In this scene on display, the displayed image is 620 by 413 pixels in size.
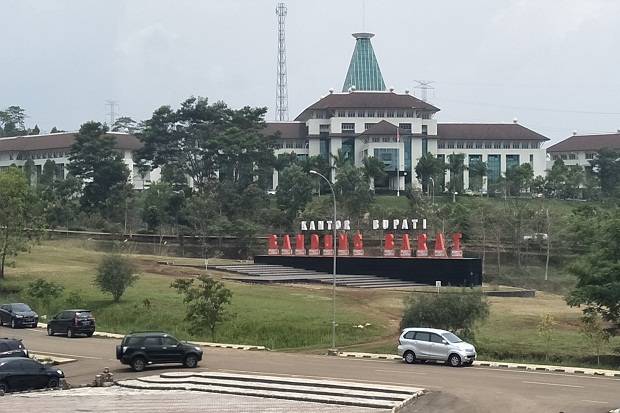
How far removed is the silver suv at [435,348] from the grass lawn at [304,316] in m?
5.95

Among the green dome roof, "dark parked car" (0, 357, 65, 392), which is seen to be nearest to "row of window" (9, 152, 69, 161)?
the green dome roof

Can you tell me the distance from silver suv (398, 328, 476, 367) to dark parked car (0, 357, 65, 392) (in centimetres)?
1350

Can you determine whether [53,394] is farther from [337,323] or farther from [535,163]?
[535,163]

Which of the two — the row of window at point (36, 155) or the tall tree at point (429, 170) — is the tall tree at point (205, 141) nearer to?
the tall tree at point (429, 170)

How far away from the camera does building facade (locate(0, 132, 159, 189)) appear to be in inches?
5925

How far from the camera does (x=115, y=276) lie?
62.2m

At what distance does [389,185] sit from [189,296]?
3631 inches

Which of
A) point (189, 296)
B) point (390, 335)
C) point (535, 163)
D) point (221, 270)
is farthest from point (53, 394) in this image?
point (535, 163)

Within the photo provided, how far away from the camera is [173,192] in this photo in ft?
376

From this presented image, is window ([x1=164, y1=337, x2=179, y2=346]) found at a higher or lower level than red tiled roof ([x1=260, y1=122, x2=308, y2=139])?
lower

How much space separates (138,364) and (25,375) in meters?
5.63

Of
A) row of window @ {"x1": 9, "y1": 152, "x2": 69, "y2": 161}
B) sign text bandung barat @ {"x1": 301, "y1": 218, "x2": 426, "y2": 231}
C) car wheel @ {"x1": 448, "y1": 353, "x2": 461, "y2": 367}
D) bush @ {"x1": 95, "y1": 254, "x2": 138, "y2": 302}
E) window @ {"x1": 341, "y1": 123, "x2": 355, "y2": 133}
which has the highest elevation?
window @ {"x1": 341, "y1": 123, "x2": 355, "y2": 133}

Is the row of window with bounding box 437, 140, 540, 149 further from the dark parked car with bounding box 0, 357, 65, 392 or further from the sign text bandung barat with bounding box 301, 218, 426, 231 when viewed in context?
the dark parked car with bounding box 0, 357, 65, 392

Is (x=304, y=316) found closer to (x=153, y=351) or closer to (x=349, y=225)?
(x=153, y=351)
